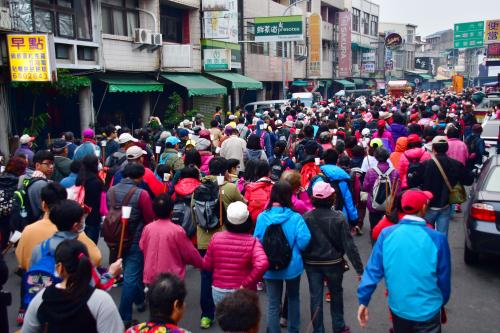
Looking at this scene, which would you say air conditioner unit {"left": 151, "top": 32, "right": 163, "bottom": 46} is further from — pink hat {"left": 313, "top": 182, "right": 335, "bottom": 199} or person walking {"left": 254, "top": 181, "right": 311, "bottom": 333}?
pink hat {"left": 313, "top": 182, "right": 335, "bottom": 199}

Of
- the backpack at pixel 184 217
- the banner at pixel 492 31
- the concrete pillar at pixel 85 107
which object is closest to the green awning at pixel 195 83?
the concrete pillar at pixel 85 107

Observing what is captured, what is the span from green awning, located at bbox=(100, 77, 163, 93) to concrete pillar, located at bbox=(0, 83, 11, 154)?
3616 mm

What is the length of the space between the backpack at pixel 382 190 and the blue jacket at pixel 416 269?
3.15 m

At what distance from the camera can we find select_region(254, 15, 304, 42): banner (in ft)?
81.6

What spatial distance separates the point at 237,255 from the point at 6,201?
367 cm

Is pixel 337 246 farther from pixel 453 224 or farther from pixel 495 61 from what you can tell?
pixel 495 61

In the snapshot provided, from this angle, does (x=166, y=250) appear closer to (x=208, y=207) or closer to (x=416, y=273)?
(x=208, y=207)

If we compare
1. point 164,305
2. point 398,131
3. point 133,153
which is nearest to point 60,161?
point 133,153

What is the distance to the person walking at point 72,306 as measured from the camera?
2.72 m

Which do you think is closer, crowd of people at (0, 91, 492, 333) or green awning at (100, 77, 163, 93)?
crowd of people at (0, 91, 492, 333)

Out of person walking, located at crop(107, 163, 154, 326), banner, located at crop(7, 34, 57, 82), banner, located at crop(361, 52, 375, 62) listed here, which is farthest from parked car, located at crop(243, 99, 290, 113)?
banner, located at crop(361, 52, 375, 62)

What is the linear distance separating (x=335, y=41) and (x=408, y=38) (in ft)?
103

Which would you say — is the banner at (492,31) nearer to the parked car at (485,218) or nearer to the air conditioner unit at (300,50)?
the air conditioner unit at (300,50)

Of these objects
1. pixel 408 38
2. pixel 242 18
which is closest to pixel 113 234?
pixel 242 18
